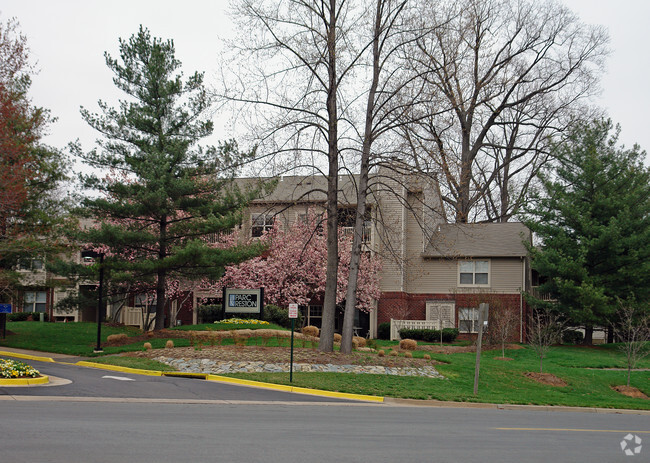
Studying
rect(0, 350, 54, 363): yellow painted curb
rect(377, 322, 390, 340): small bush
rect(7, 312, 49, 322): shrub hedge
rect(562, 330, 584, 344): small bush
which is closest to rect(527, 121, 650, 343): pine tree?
rect(562, 330, 584, 344): small bush

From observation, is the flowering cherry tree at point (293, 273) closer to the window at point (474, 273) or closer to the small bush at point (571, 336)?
the window at point (474, 273)

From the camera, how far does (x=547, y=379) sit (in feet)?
72.4

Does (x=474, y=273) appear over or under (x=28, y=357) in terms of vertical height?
over

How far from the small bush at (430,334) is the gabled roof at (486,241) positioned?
442cm

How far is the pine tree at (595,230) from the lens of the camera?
3194cm

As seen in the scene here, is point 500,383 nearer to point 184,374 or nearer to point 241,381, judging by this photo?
point 241,381

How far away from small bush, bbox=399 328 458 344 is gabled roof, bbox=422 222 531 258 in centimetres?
442

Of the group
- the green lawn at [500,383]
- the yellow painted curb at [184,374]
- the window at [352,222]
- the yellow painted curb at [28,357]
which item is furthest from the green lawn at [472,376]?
the window at [352,222]

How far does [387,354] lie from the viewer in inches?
967

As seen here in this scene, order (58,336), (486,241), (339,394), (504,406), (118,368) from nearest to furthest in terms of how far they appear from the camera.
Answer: (504,406)
(339,394)
(118,368)
(58,336)
(486,241)

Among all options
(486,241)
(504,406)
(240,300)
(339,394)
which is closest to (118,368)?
(339,394)

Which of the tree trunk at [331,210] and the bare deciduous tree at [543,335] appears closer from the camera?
the tree trunk at [331,210]

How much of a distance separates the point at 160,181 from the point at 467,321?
1832 centimetres

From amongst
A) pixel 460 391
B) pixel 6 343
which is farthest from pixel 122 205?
pixel 460 391
